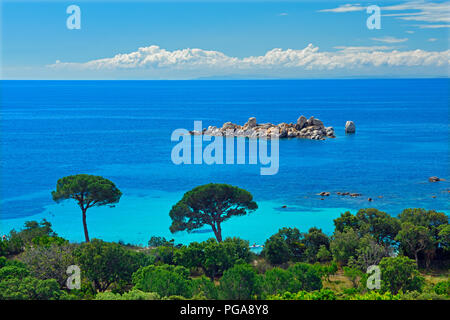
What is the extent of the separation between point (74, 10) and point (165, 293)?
1685 cm

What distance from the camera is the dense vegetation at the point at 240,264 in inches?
746

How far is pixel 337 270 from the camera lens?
2702cm

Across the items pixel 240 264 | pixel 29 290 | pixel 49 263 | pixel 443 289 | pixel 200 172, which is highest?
pixel 29 290

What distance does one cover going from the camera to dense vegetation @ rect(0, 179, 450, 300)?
1894cm

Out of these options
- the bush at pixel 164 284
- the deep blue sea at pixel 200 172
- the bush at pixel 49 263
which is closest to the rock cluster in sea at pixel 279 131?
the deep blue sea at pixel 200 172

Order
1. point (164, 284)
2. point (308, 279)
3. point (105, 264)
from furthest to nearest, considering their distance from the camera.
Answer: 1. point (105, 264)
2. point (308, 279)
3. point (164, 284)

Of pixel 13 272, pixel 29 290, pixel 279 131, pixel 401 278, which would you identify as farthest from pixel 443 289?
pixel 279 131

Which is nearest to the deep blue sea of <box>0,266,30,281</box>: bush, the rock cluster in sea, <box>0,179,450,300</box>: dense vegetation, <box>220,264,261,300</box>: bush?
the rock cluster in sea

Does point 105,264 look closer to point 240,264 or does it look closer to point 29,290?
point 29,290

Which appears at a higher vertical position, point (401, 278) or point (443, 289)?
point (401, 278)

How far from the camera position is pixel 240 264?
23.8 metres

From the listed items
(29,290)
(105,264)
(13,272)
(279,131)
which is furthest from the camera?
(279,131)

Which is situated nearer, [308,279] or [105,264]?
[308,279]
